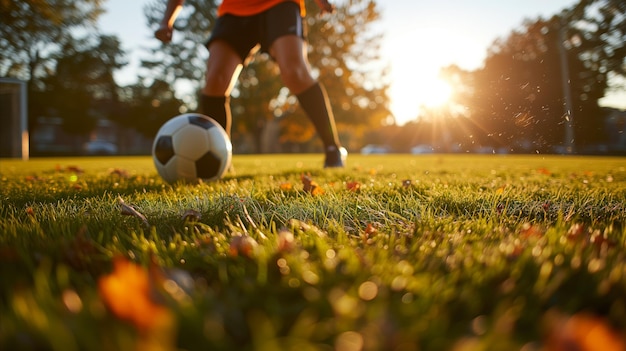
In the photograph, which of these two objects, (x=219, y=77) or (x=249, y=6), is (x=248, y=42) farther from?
(x=219, y=77)

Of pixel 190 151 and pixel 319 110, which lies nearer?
pixel 190 151

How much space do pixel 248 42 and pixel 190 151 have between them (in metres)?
1.56

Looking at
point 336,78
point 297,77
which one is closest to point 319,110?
point 297,77

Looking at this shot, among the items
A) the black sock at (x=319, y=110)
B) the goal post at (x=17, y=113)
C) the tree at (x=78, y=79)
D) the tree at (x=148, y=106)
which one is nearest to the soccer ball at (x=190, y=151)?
the black sock at (x=319, y=110)

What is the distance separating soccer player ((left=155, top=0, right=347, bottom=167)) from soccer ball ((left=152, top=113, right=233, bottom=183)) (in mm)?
898

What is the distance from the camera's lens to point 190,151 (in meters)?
3.23

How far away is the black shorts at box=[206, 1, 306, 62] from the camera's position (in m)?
4.03

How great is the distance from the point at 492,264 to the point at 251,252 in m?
0.57

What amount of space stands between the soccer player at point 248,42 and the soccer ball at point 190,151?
90cm

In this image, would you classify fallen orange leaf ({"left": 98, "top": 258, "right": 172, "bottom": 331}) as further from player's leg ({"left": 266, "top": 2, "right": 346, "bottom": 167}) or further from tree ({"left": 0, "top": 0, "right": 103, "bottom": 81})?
tree ({"left": 0, "top": 0, "right": 103, "bottom": 81})

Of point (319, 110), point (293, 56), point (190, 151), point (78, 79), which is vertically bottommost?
point (190, 151)

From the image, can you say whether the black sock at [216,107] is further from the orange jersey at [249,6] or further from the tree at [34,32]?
the tree at [34,32]

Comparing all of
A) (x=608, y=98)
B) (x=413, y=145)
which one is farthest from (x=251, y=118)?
(x=413, y=145)

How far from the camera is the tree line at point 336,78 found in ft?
8.07
